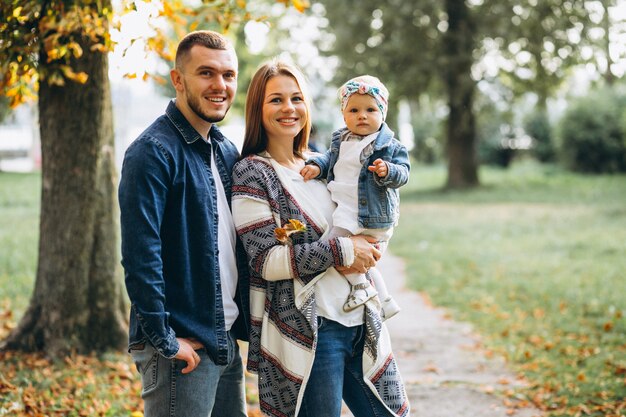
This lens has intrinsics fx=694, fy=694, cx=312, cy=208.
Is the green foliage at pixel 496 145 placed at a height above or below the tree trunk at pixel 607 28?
below

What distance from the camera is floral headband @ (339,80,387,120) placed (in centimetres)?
317

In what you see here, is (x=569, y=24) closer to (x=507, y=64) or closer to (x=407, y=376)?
(x=507, y=64)

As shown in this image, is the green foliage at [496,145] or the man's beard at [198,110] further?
the green foliage at [496,145]

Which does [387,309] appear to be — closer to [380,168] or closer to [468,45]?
[380,168]

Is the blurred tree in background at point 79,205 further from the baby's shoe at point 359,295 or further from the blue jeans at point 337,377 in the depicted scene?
the blue jeans at point 337,377

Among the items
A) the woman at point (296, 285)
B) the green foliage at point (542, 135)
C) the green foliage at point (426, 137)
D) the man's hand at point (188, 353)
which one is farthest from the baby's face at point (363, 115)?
the green foliage at point (426, 137)

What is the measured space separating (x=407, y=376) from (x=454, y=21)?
695 inches

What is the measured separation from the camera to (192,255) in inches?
112

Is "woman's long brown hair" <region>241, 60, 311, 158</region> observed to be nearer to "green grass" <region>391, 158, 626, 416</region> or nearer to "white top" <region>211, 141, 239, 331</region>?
"white top" <region>211, 141, 239, 331</region>

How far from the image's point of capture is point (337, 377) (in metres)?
2.98

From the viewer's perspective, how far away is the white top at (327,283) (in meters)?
3.01

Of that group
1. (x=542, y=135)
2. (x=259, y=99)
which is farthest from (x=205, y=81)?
(x=542, y=135)

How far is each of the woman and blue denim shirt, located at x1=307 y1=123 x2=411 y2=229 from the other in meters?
0.10

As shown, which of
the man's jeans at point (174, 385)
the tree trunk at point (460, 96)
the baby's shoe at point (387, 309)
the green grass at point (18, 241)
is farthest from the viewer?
the tree trunk at point (460, 96)
